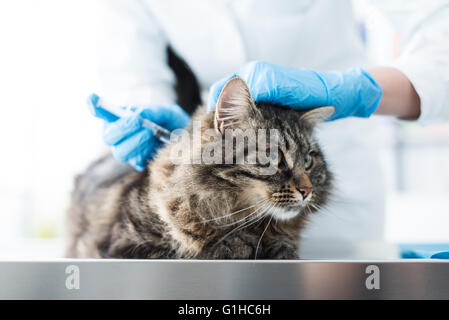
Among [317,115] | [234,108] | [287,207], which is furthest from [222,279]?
[317,115]

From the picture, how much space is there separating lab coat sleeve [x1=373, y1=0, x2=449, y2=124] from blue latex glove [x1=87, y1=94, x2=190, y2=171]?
80 centimetres

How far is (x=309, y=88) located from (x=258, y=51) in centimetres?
52

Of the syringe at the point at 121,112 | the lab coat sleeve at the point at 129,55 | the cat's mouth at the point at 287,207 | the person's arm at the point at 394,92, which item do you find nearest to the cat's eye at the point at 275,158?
the cat's mouth at the point at 287,207

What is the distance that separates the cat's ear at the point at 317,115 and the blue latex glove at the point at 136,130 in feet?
1.46

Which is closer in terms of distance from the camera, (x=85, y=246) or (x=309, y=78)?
(x=309, y=78)

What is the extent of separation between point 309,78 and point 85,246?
0.88 metres

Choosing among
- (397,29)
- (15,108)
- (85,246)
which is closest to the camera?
(85,246)

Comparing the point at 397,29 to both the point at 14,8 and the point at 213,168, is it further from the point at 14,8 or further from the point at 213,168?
the point at 14,8

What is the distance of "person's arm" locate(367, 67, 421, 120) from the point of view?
1161 mm

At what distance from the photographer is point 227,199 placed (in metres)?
0.94

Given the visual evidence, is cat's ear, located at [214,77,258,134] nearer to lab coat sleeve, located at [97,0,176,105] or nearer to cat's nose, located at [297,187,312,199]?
cat's nose, located at [297,187,312,199]

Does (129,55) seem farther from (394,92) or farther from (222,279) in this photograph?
(222,279)

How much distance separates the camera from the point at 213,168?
93 cm
